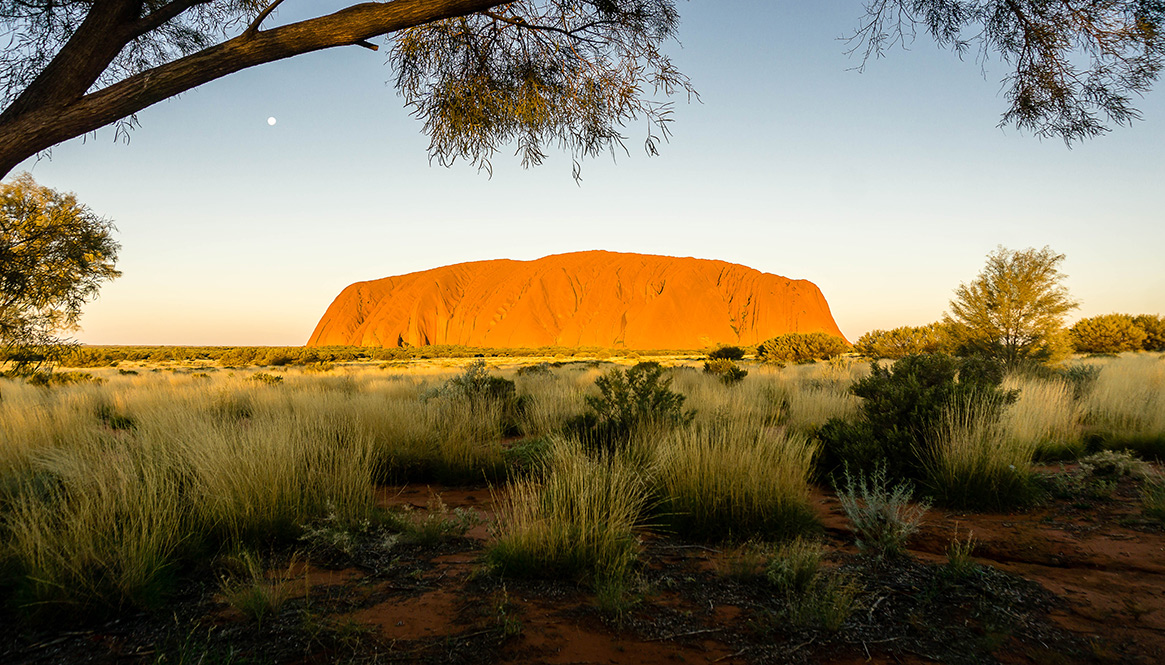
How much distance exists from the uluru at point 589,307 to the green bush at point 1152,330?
40.1m

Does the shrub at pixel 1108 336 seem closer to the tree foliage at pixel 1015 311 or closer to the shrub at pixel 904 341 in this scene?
the shrub at pixel 904 341

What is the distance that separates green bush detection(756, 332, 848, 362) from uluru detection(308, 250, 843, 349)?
39330 mm

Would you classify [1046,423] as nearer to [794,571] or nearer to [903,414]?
[903,414]

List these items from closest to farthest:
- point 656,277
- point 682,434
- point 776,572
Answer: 1. point 776,572
2. point 682,434
3. point 656,277

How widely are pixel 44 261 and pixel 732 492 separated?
38.3 feet

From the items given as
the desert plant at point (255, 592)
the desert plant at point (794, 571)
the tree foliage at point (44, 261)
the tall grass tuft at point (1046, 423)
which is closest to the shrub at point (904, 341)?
the tall grass tuft at point (1046, 423)

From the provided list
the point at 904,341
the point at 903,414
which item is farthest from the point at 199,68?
the point at 904,341

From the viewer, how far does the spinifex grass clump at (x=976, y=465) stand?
14.8ft

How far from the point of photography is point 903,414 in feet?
18.4

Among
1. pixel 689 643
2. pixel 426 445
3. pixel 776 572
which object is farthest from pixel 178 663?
pixel 426 445

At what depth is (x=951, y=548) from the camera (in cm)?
329

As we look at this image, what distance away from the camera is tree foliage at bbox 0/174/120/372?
8273 mm

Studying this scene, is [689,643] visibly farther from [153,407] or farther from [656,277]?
[656,277]

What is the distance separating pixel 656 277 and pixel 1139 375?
67.4 meters
